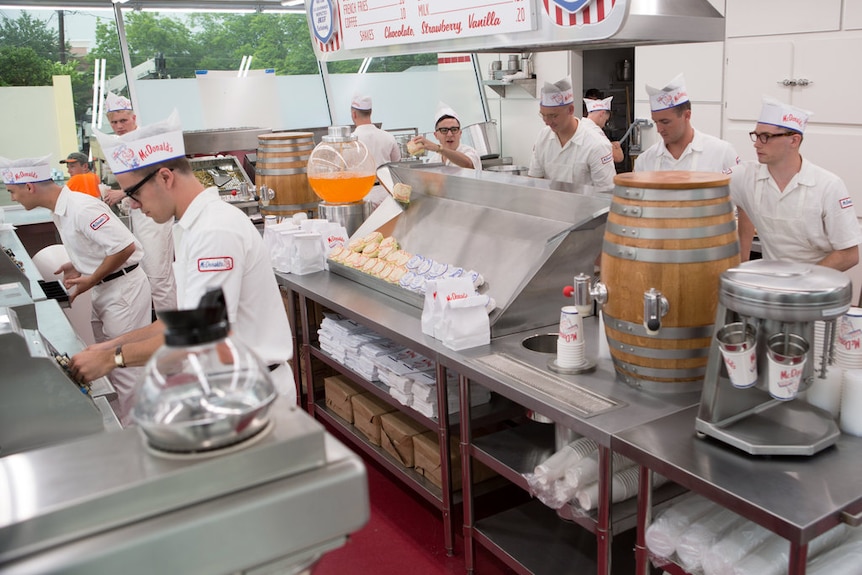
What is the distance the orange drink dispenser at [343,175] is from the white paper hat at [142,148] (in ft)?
6.65

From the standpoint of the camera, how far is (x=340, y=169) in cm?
456

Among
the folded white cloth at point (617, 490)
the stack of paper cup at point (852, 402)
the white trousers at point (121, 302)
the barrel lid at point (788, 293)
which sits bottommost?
the folded white cloth at point (617, 490)

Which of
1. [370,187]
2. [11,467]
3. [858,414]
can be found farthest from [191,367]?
[370,187]

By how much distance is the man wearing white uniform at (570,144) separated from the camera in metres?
4.59

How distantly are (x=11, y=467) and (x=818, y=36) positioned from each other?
535 centimetres

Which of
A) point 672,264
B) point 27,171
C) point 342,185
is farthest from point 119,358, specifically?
point 27,171

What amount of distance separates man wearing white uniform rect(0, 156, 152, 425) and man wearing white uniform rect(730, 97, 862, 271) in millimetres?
3123

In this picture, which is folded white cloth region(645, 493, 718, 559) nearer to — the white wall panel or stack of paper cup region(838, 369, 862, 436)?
stack of paper cup region(838, 369, 862, 436)

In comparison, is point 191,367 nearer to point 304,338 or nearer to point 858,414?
point 858,414

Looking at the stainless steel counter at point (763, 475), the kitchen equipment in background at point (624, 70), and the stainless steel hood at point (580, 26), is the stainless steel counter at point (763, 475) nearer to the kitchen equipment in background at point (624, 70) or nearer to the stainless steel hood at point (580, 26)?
the stainless steel hood at point (580, 26)

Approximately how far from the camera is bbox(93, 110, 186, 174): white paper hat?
2.24 meters

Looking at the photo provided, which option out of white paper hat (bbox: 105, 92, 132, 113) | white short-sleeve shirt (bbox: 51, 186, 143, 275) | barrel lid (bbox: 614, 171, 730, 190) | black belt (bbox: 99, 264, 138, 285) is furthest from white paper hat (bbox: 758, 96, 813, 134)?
white paper hat (bbox: 105, 92, 132, 113)

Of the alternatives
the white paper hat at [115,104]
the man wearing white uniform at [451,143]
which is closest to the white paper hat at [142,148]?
the man wearing white uniform at [451,143]

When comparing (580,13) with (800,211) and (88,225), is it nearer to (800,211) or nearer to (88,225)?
Result: (800,211)
